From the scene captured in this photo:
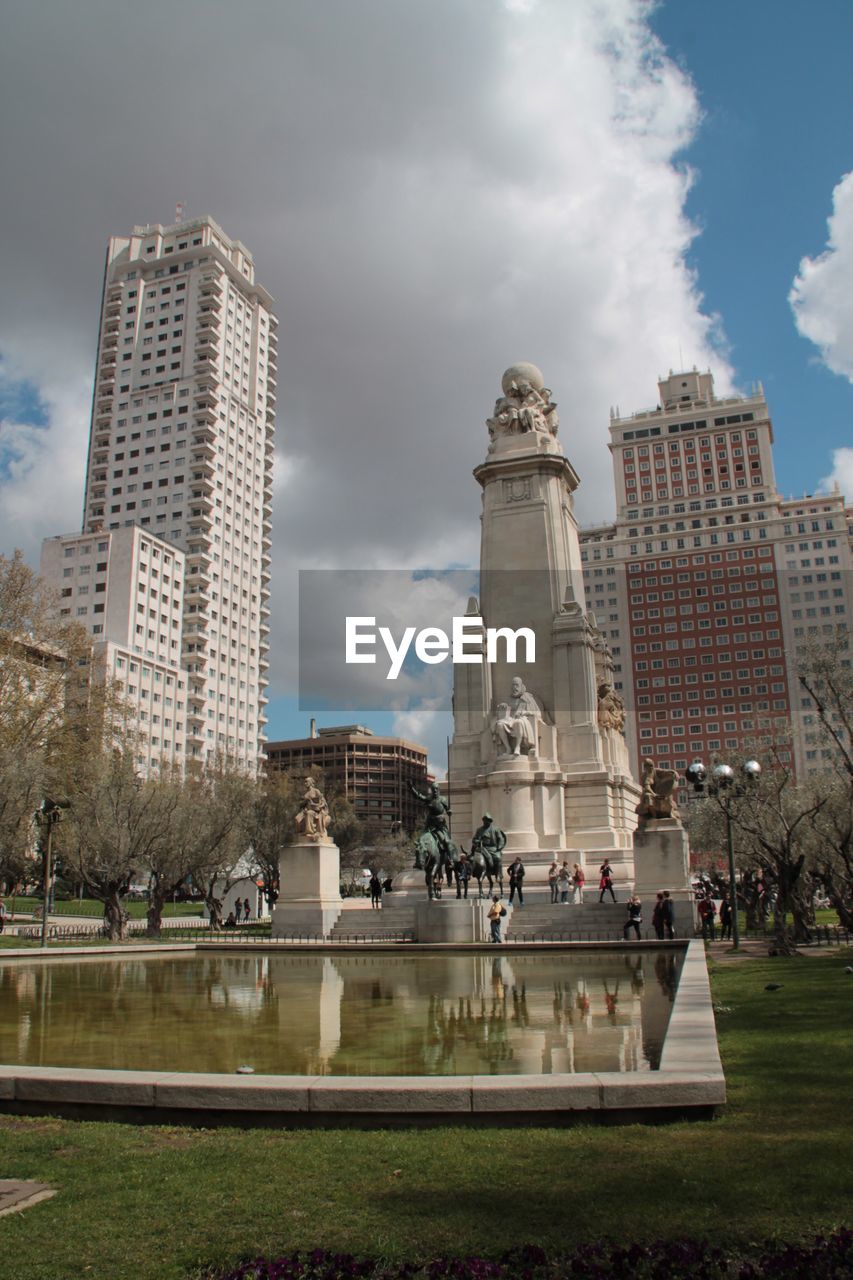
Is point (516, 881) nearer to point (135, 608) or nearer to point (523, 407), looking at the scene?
point (523, 407)

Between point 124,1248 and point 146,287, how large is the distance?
421 ft

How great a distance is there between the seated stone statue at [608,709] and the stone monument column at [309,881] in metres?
13.8

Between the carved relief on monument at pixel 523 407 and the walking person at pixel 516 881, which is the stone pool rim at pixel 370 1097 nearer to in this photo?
the walking person at pixel 516 881

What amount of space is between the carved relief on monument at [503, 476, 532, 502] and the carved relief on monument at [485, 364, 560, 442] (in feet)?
7.98

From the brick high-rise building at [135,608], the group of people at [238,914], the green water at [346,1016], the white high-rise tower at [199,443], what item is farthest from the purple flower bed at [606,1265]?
the white high-rise tower at [199,443]

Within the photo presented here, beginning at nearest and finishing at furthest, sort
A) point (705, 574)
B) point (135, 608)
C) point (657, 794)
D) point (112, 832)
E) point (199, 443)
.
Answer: point (657, 794)
point (112, 832)
point (135, 608)
point (199, 443)
point (705, 574)

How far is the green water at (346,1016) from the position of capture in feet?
28.7

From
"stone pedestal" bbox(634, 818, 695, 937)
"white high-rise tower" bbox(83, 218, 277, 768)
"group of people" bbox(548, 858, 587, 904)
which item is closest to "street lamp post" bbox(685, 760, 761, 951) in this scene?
"stone pedestal" bbox(634, 818, 695, 937)

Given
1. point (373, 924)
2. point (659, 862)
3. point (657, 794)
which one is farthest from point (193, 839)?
point (659, 862)

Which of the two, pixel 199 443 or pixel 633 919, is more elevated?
pixel 199 443

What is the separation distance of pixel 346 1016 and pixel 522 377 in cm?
3843

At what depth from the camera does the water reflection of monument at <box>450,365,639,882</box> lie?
37219 millimetres

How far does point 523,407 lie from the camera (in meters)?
45.1

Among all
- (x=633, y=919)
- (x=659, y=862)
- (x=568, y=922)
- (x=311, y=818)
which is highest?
(x=311, y=818)
